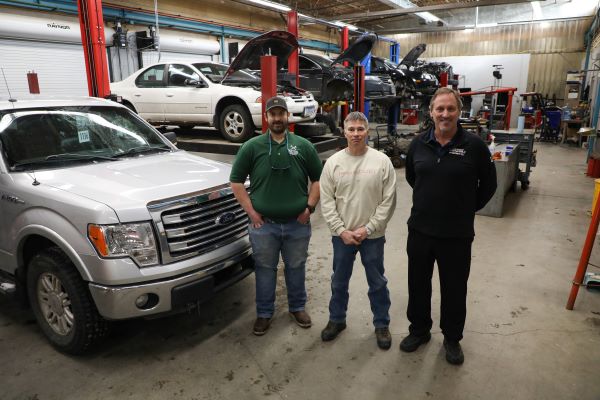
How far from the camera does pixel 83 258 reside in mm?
2387

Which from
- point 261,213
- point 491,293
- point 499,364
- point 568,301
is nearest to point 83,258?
point 261,213

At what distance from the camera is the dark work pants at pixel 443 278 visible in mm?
2477

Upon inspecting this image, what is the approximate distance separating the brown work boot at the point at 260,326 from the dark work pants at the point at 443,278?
100cm

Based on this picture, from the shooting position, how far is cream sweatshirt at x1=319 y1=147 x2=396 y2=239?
2576 mm

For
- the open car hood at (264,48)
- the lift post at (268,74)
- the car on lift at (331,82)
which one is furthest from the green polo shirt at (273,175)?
the car on lift at (331,82)

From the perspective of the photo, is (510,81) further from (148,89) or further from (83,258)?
(83,258)

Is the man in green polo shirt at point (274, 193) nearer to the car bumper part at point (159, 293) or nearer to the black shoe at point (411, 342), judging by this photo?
the car bumper part at point (159, 293)

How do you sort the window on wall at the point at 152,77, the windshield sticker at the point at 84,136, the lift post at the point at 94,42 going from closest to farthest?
the windshield sticker at the point at 84,136, the lift post at the point at 94,42, the window on wall at the point at 152,77

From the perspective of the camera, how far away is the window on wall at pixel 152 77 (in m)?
7.93

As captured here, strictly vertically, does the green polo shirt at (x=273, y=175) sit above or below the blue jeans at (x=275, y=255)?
above

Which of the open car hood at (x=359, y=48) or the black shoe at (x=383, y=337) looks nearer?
the black shoe at (x=383, y=337)

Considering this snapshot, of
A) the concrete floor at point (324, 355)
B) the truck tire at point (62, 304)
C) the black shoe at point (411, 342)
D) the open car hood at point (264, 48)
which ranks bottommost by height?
the concrete floor at point (324, 355)

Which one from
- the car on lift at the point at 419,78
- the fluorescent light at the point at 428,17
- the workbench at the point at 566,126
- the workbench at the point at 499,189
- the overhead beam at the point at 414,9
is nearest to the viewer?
the workbench at the point at 499,189

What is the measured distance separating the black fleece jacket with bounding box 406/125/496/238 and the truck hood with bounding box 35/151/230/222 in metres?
1.40
